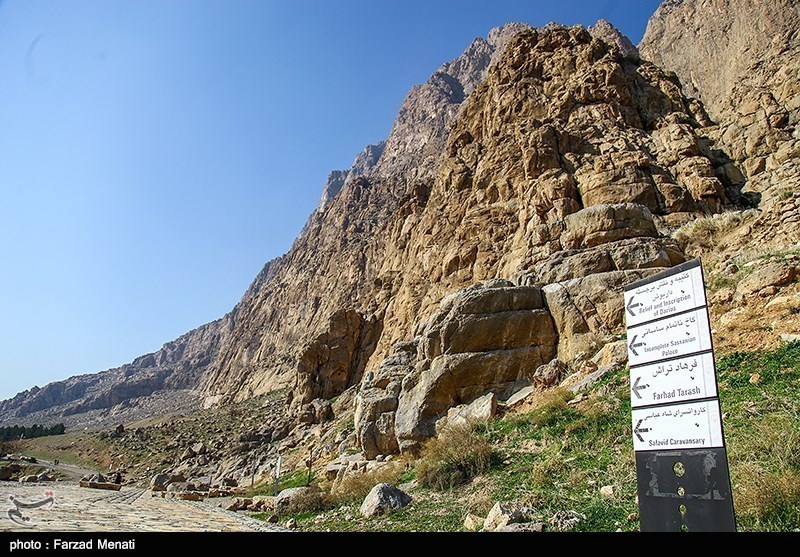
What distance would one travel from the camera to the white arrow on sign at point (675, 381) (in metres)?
3.75

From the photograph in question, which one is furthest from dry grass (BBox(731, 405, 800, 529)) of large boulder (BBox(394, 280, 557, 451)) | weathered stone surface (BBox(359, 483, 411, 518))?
large boulder (BBox(394, 280, 557, 451))

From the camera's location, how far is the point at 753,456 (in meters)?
6.22

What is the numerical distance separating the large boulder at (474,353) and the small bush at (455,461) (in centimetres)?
472

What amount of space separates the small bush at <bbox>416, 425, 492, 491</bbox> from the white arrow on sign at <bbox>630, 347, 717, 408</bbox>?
6124 mm

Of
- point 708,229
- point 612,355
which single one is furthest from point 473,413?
point 708,229

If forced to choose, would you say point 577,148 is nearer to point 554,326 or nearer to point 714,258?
point 714,258

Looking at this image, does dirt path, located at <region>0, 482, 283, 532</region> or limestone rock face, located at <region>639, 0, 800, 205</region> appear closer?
dirt path, located at <region>0, 482, 283, 532</region>

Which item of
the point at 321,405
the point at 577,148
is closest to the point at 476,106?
the point at 577,148

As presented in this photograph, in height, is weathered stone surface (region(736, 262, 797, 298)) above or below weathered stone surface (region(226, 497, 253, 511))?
above

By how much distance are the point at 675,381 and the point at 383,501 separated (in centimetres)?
689

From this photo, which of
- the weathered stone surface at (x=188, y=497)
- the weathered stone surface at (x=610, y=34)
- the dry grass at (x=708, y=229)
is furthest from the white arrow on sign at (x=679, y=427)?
the weathered stone surface at (x=610, y=34)

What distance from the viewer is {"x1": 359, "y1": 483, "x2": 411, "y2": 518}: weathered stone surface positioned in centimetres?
909

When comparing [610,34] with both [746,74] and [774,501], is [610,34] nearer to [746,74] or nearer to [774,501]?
[746,74]

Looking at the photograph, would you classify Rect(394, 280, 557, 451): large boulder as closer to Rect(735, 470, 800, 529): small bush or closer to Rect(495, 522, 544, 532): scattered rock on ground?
Rect(495, 522, 544, 532): scattered rock on ground
